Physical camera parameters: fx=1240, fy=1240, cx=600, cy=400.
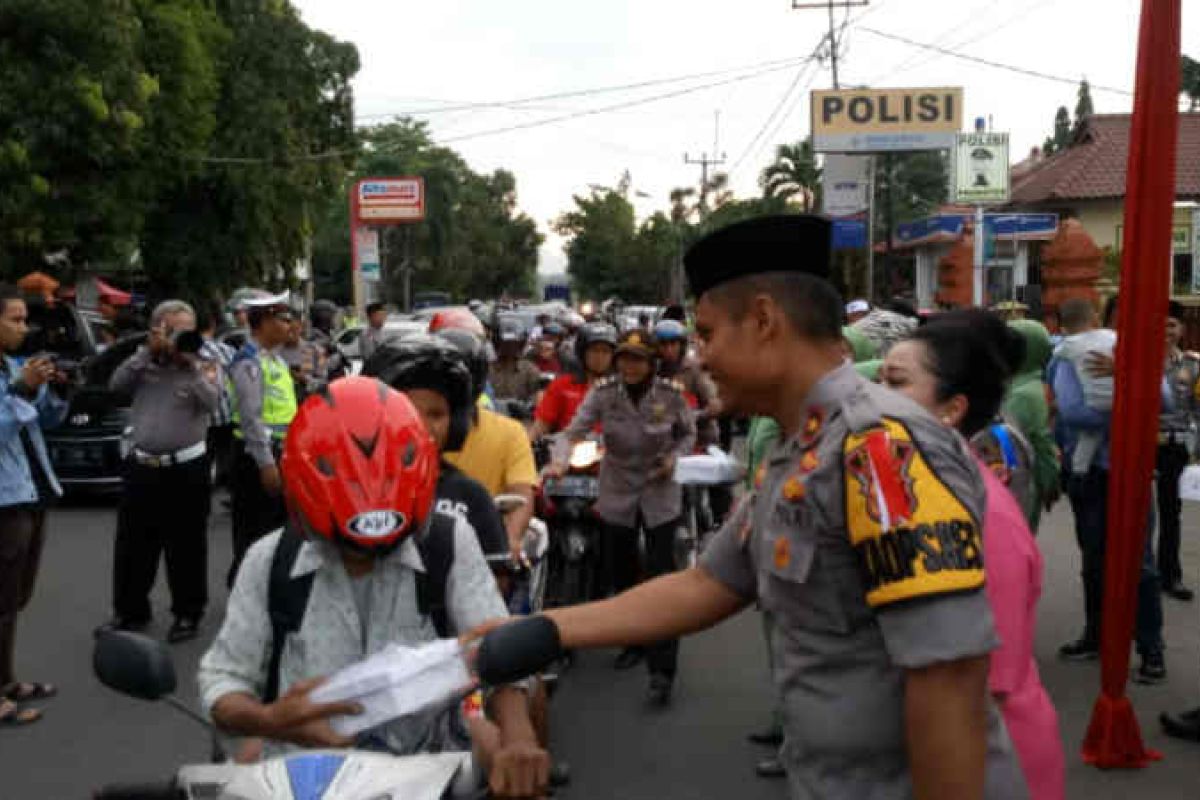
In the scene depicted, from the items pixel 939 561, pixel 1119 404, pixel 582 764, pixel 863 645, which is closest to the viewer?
pixel 939 561

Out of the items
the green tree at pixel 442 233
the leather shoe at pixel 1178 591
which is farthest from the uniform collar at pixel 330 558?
the green tree at pixel 442 233

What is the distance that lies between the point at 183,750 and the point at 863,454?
15.3 feet

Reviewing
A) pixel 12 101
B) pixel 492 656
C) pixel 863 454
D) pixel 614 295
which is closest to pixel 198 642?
pixel 492 656

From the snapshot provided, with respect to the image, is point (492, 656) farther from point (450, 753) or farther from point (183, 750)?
point (183, 750)

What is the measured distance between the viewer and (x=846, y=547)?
5.90ft

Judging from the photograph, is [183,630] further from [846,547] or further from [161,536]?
[846,547]

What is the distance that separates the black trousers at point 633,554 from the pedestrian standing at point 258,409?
7.28 feet

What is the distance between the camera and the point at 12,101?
17.9 metres

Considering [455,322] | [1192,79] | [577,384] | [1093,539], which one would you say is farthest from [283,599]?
[1192,79]

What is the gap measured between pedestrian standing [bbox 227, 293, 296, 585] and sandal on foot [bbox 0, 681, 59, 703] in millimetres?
1609

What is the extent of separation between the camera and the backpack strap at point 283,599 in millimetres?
2336

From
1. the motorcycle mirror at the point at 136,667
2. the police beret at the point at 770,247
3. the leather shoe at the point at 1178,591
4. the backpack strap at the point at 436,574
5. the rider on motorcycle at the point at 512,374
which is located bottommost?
the leather shoe at the point at 1178,591

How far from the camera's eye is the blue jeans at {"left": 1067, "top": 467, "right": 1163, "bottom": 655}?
6.12 meters

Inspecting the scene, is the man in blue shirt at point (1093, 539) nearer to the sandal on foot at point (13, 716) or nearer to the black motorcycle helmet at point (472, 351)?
the black motorcycle helmet at point (472, 351)
